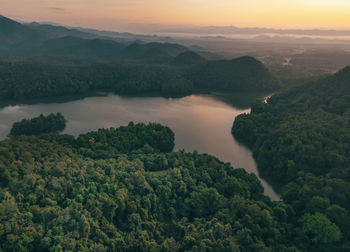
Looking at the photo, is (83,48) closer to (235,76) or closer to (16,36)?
(16,36)

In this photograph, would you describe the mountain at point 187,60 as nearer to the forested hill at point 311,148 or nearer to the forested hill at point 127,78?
the forested hill at point 127,78

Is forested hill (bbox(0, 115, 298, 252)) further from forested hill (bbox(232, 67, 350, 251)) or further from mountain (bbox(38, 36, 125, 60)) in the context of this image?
mountain (bbox(38, 36, 125, 60))

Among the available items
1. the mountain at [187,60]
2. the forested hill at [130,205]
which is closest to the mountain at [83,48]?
the mountain at [187,60]

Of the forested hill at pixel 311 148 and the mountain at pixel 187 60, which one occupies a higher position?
the mountain at pixel 187 60

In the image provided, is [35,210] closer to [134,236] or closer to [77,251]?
[77,251]

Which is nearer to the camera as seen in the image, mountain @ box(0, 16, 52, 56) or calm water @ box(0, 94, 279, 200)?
calm water @ box(0, 94, 279, 200)

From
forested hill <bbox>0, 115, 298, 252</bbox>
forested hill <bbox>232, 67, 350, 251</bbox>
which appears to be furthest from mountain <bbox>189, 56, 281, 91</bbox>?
forested hill <bbox>0, 115, 298, 252</bbox>

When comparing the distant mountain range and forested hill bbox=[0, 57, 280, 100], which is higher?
the distant mountain range

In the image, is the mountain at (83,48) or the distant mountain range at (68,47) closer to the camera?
the distant mountain range at (68,47)
